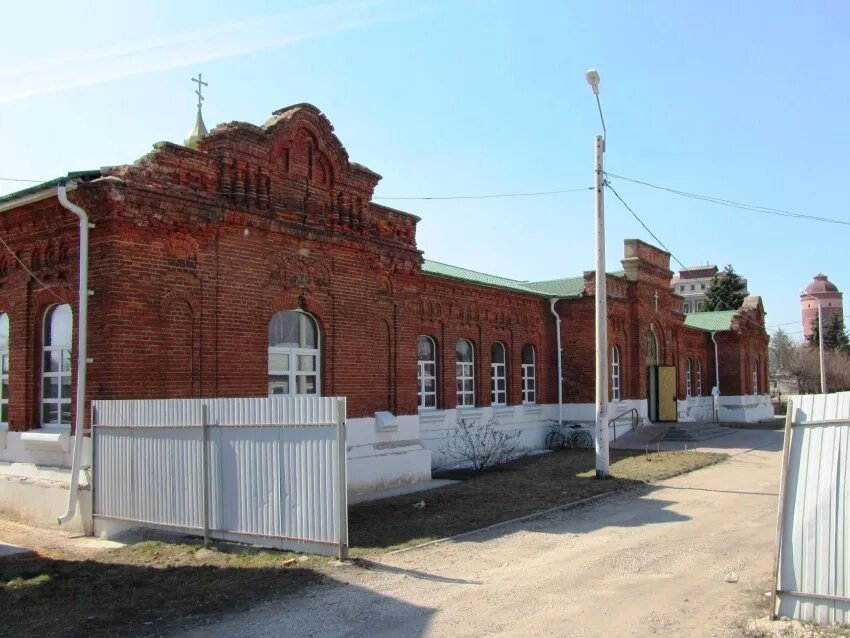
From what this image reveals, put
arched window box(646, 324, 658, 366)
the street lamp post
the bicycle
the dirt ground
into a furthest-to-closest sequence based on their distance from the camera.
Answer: arched window box(646, 324, 658, 366)
the bicycle
the street lamp post
the dirt ground

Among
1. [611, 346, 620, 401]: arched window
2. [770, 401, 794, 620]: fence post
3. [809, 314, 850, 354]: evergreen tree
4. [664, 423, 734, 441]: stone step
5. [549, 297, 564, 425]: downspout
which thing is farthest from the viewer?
[809, 314, 850, 354]: evergreen tree

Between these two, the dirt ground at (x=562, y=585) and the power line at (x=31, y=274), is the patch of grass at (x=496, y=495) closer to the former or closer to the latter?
the dirt ground at (x=562, y=585)

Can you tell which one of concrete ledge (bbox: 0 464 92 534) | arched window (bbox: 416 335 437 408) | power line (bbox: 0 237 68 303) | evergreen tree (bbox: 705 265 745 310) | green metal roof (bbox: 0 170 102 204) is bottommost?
concrete ledge (bbox: 0 464 92 534)

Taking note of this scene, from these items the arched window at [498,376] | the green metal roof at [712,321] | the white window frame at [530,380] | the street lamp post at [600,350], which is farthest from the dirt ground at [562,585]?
the green metal roof at [712,321]

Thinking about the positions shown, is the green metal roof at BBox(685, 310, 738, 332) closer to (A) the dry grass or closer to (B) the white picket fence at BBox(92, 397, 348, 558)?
(A) the dry grass

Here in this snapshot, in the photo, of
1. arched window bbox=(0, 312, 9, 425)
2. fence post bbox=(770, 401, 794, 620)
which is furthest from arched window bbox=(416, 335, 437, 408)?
fence post bbox=(770, 401, 794, 620)

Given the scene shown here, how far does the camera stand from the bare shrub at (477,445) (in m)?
18.2

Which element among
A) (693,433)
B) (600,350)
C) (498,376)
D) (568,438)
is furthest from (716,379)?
(600,350)

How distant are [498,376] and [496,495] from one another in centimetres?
901

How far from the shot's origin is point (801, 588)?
19.1 ft

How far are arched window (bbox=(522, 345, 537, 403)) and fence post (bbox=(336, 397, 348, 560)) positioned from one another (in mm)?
15217

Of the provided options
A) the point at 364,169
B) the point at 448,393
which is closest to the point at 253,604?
the point at 364,169

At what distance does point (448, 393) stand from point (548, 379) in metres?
5.62

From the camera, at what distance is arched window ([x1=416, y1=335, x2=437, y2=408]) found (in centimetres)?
1881
